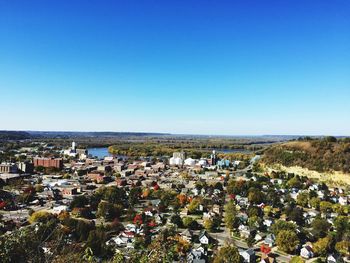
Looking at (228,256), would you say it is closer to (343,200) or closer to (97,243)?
(97,243)

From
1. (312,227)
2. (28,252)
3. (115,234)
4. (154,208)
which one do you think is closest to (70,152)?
(154,208)

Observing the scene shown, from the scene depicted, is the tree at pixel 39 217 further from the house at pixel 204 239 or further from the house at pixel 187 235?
the house at pixel 204 239

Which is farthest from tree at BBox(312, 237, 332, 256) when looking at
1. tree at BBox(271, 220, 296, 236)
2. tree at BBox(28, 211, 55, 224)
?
tree at BBox(28, 211, 55, 224)

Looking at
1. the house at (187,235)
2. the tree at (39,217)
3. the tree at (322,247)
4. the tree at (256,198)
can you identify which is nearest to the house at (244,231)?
the house at (187,235)

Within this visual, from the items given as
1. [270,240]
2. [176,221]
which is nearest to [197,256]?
[270,240]

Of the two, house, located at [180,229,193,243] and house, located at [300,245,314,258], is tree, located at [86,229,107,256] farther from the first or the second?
house, located at [300,245,314,258]

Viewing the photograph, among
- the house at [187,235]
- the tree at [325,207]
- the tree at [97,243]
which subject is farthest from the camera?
the tree at [325,207]

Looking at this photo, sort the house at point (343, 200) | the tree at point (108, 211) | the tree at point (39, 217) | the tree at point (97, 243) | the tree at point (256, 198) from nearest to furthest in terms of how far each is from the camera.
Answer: the tree at point (97, 243), the tree at point (39, 217), the tree at point (108, 211), the tree at point (256, 198), the house at point (343, 200)
